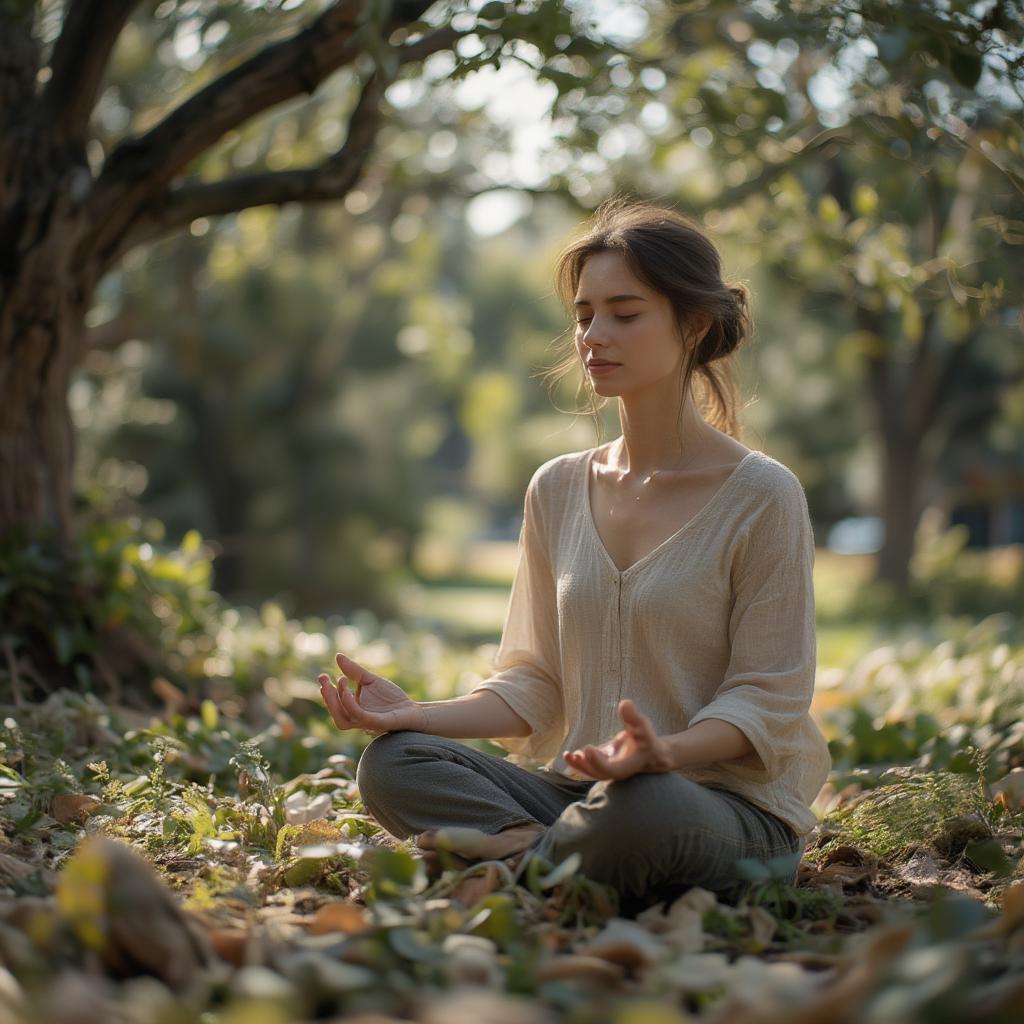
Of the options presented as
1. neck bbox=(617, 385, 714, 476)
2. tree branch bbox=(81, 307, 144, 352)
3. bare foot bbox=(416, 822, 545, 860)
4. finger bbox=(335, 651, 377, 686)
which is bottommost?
bare foot bbox=(416, 822, 545, 860)

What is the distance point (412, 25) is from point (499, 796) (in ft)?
7.30

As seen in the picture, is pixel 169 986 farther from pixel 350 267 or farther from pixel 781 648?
pixel 350 267

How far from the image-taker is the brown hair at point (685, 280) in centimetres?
264

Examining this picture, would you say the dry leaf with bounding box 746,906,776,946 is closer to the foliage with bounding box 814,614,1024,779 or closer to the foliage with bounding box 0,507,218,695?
the foliage with bounding box 814,614,1024,779

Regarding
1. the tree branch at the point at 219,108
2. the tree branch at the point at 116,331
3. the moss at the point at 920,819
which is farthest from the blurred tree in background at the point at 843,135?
the tree branch at the point at 116,331

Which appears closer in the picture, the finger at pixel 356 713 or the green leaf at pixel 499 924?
the green leaf at pixel 499 924

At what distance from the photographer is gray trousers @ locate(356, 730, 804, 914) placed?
224cm

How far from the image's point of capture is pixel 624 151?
6.09 m

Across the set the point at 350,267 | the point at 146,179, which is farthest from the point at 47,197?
the point at 350,267

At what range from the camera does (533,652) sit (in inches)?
117

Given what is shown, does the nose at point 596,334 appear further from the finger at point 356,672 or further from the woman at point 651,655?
the finger at point 356,672

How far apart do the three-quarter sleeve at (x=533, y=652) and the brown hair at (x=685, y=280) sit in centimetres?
40

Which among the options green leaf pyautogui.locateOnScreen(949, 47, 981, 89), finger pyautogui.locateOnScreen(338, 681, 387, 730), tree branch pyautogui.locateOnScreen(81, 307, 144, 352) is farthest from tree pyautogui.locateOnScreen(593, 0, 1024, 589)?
tree branch pyautogui.locateOnScreen(81, 307, 144, 352)

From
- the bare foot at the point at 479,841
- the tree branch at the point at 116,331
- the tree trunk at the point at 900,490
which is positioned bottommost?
the tree trunk at the point at 900,490
